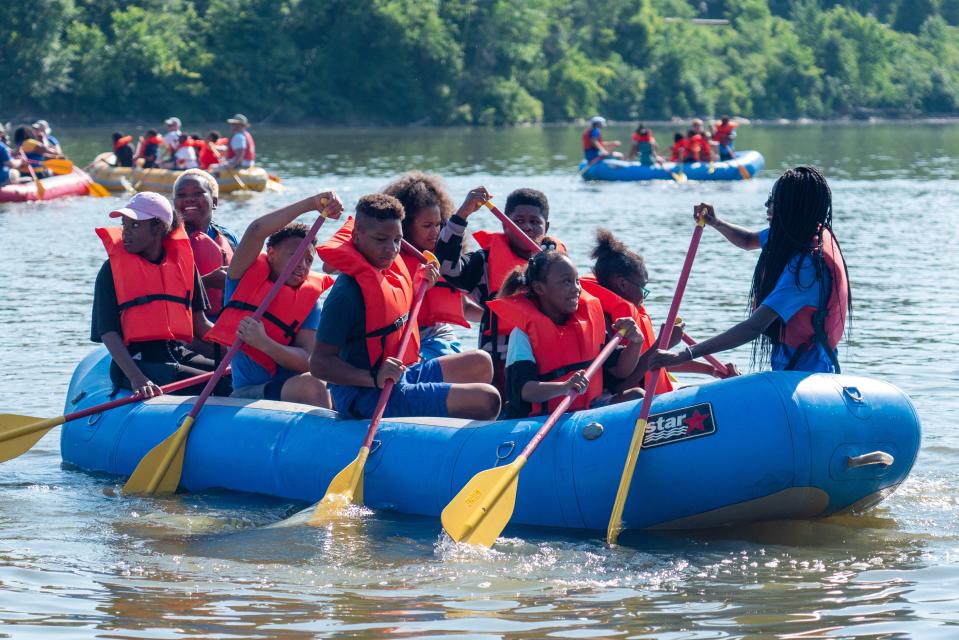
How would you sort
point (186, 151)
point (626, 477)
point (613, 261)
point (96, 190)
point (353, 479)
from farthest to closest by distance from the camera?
point (186, 151) → point (96, 190) → point (613, 261) → point (353, 479) → point (626, 477)

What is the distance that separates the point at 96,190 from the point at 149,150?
165 centimetres

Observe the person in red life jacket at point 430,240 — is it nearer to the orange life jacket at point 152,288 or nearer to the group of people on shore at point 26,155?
the orange life jacket at point 152,288

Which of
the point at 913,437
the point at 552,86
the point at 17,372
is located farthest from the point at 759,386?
the point at 552,86

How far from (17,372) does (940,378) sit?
18.8ft

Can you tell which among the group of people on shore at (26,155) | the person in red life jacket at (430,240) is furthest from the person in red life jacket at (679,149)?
the person in red life jacket at (430,240)

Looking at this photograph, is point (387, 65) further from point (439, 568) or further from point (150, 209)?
point (439, 568)

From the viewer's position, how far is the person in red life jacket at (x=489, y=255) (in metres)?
6.53

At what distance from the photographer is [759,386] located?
17.9ft

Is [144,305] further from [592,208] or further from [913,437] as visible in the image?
[592,208]

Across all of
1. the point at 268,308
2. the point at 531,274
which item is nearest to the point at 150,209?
the point at 268,308

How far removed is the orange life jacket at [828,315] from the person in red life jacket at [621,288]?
0.64 meters

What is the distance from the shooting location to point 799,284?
5566mm

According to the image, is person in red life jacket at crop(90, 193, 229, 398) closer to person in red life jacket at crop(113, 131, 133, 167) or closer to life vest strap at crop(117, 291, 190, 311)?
life vest strap at crop(117, 291, 190, 311)

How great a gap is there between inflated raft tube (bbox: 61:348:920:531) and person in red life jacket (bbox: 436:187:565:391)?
54cm
